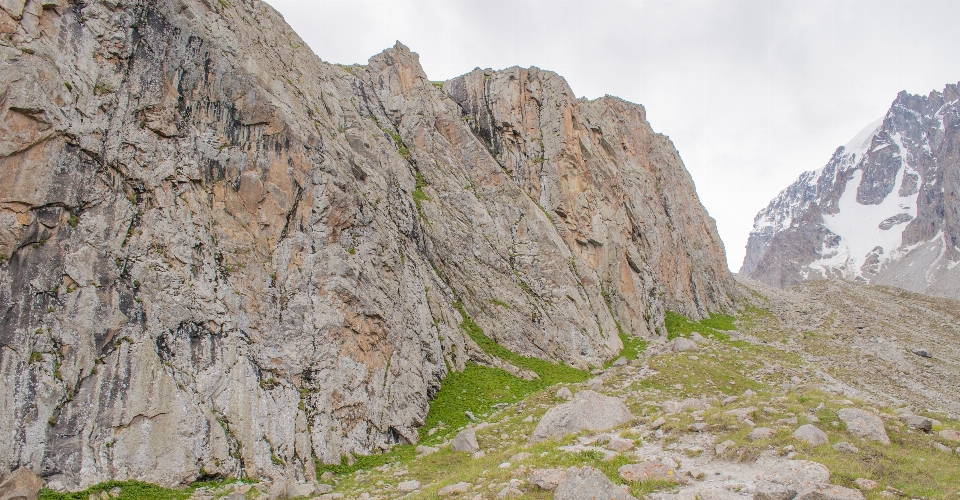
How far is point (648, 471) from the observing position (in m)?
11.1

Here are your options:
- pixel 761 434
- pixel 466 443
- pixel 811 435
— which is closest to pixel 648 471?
pixel 761 434

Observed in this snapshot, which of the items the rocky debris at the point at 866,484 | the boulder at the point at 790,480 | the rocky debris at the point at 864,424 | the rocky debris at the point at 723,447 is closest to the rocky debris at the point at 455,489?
the boulder at the point at 790,480

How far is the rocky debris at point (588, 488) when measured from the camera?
9.56 meters

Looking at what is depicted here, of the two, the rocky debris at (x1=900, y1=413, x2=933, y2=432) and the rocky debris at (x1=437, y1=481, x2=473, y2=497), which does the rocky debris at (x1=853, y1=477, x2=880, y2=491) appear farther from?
the rocky debris at (x1=437, y1=481, x2=473, y2=497)

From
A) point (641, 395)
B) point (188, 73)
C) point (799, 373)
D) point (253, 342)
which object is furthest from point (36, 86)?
point (799, 373)

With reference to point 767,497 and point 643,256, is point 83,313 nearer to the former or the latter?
point 767,497

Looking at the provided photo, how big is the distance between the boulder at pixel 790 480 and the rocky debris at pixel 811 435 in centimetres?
253

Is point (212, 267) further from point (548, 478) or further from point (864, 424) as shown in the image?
point (864, 424)

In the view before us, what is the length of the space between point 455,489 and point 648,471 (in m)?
4.39

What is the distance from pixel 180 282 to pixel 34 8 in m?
10.0

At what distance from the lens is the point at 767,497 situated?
920 cm

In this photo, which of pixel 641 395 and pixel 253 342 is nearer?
pixel 253 342

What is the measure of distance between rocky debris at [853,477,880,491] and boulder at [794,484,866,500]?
19.3 inches

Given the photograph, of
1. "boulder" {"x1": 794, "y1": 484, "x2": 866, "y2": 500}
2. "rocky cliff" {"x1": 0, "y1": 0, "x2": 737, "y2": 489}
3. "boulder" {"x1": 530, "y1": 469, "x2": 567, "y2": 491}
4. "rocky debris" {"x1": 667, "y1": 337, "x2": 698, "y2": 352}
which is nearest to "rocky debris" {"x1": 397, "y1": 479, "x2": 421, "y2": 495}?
"boulder" {"x1": 530, "y1": 469, "x2": 567, "y2": 491}
